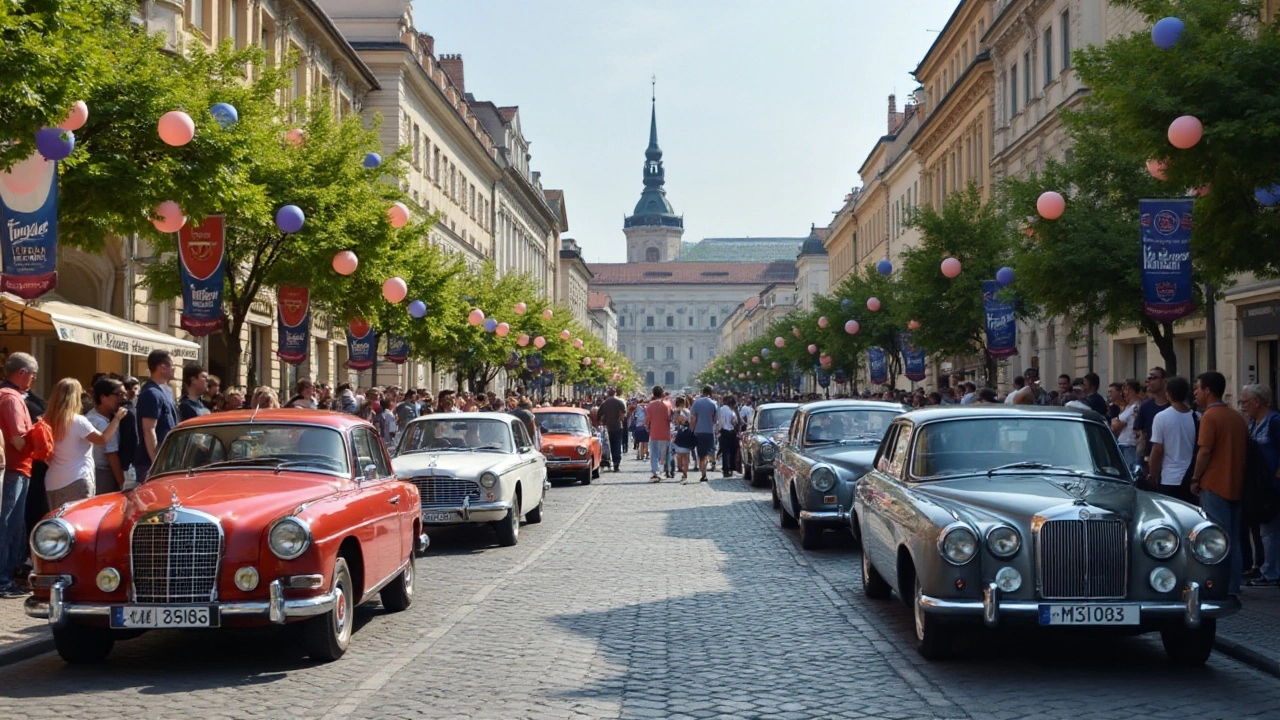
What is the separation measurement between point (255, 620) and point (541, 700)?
1834 mm

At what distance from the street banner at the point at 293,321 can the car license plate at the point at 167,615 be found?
15081 mm

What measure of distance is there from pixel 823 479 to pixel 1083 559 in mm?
7291

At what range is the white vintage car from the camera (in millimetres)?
16203

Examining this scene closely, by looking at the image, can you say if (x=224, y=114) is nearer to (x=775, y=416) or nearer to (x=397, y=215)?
(x=397, y=215)

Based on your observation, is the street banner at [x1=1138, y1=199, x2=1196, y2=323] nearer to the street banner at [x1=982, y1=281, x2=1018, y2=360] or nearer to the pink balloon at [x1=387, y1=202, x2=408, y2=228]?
the street banner at [x1=982, y1=281, x2=1018, y2=360]

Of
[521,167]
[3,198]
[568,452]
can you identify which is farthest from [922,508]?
[521,167]

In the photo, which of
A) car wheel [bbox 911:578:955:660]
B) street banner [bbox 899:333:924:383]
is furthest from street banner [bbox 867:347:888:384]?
car wheel [bbox 911:578:955:660]

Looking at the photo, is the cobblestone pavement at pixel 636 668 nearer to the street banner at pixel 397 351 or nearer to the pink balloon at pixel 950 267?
the pink balloon at pixel 950 267

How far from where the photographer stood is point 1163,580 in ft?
27.7

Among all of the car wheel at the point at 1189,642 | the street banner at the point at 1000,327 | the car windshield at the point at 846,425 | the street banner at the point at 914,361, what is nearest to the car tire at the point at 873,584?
the car wheel at the point at 1189,642

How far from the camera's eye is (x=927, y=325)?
3259 cm

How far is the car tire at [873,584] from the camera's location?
11.9 m

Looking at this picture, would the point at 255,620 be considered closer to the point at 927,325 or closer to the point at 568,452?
the point at 568,452

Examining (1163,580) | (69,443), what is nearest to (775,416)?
(69,443)
